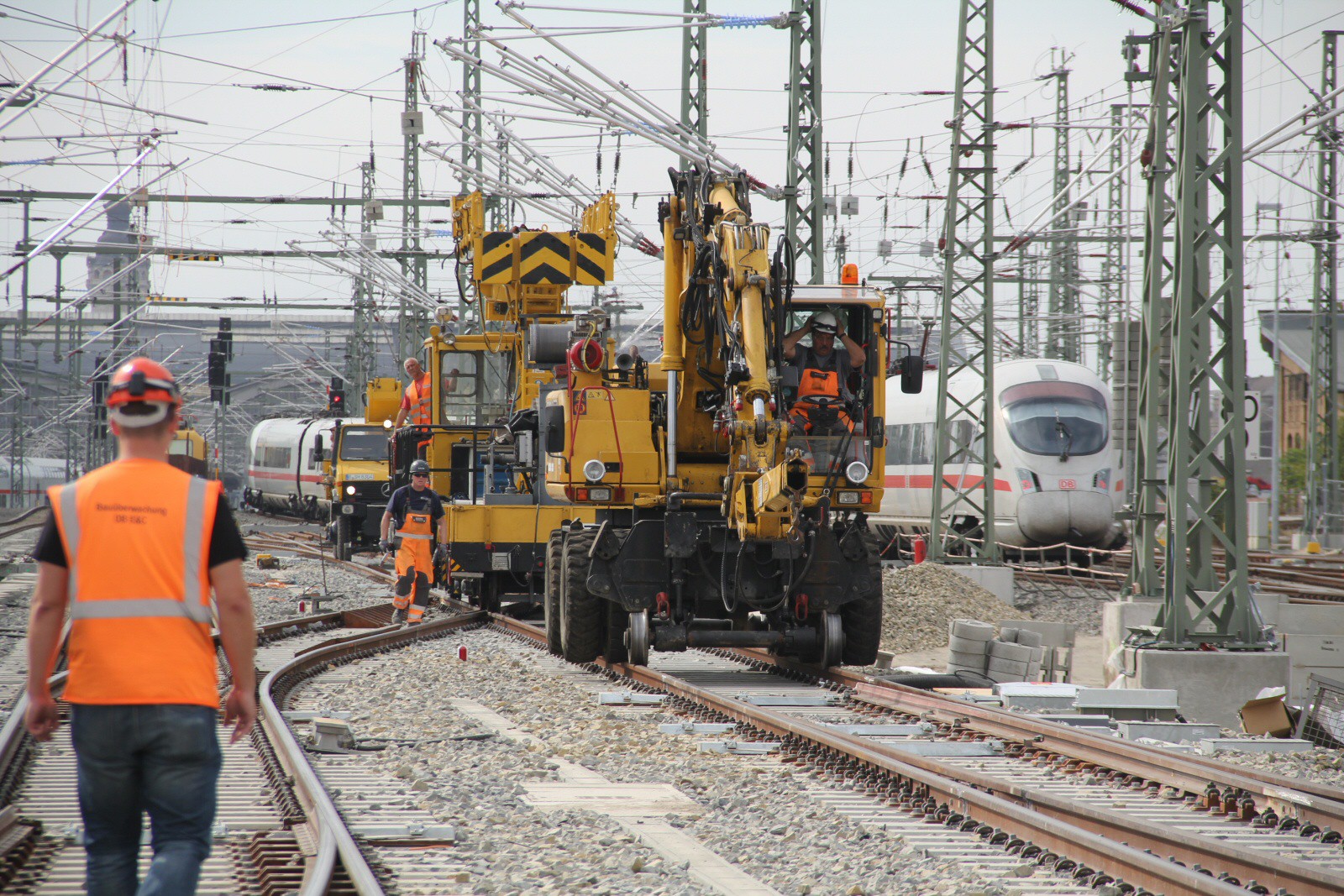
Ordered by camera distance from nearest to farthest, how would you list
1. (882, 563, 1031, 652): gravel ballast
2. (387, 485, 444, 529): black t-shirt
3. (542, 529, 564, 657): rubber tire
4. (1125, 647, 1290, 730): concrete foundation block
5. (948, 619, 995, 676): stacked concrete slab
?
1. (1125, 647, 1290, 730): concrete foundation block
2. (542, 529, 564, 657): rubber tire
3. (948, 619, 995, 676): stacked concrete slab
4. (387, 485, 444, 529): black t-shirt
5. (882, 563, 1031, 652): gravel ballast

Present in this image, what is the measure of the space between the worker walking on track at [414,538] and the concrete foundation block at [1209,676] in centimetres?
802

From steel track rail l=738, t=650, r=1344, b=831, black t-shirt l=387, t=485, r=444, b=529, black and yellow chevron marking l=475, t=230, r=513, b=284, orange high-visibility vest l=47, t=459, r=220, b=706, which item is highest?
black and yellow chevron marking l=475, t=230, r=513, b=284

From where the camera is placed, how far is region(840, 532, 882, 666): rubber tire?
12938 millimetres

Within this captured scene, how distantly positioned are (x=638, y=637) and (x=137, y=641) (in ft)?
28.3

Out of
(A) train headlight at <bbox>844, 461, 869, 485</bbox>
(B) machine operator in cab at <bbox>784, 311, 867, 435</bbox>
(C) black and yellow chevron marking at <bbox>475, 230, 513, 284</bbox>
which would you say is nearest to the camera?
(A) train headlight at <bbox>844, 461, 869, 485</bbox>

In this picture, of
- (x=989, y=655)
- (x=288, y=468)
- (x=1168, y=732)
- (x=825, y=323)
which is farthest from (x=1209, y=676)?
(x=288, y=468)

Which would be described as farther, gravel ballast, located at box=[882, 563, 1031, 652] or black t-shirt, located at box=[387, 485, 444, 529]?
gravel ballast, located at box=[882, 563, 1031, 652]

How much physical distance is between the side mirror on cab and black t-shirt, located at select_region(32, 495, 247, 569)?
28.1 ft

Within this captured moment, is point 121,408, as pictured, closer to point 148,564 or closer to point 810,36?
point 148,564

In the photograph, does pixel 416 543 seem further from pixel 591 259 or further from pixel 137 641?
pixel 137 641

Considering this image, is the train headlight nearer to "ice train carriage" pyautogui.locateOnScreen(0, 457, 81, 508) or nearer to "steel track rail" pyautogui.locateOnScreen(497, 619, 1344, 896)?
"steel track rail" pyautogui.locateOnScreen(497, 619, 1344, 896)

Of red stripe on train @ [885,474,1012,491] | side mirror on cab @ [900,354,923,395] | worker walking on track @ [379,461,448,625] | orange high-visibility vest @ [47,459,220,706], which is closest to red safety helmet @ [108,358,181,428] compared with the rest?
orange high-visibility vest @ [47,459,220,706]

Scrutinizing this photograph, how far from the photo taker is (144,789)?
14.0 ft

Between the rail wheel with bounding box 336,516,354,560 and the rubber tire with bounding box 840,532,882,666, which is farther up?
the rubber tire with bounding box 840,532,882,666
